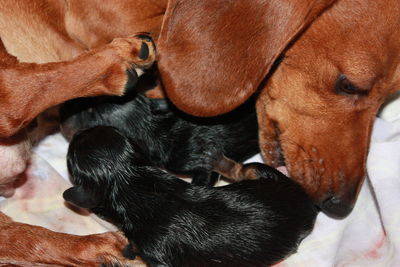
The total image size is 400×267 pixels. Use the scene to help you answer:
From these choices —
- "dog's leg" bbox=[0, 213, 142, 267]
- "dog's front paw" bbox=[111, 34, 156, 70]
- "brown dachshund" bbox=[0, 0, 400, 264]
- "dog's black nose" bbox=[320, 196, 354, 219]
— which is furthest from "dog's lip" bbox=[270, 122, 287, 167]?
"dog's leg" bbox=[0, 213, 142, 267]

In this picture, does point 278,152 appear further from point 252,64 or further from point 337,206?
point 252,64

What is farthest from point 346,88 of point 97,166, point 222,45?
point 97,166

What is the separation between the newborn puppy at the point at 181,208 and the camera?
8.19 ft

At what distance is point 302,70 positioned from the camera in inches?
100

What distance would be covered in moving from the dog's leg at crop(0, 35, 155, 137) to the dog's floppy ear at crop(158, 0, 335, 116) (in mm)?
199

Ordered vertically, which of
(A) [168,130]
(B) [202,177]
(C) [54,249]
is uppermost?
(A) [168,130]

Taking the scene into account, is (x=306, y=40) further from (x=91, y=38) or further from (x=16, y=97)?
(x=16, y=97)

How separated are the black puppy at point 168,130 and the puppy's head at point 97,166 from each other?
0.19 metres

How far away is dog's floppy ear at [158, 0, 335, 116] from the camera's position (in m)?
2.26

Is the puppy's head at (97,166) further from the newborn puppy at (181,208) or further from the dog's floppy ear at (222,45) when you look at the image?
the dog's floppy ear at (222,45)

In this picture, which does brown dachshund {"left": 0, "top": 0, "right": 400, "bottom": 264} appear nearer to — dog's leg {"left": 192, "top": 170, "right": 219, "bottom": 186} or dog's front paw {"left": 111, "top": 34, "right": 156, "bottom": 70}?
dog's front paw {"left": 111, "top": 34, "right": 156, "bottom": 70}

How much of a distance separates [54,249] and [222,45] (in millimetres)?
1052

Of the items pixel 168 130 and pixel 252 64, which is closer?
pixel 252 64

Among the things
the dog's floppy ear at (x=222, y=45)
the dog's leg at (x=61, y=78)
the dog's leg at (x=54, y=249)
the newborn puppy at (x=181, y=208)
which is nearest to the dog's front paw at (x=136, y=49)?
the dog's leg at (x=61, y=78)
